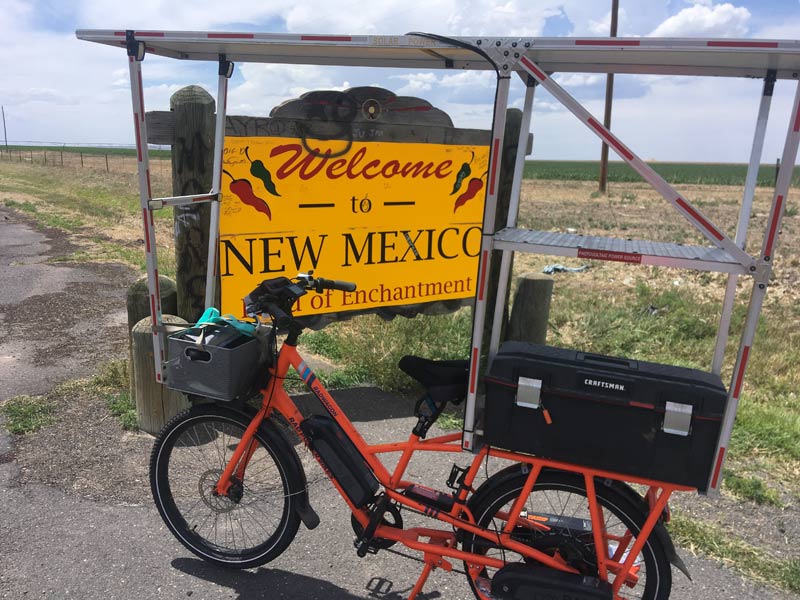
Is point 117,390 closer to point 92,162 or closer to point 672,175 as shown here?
point 92,162

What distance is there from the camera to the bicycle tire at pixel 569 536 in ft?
8.49

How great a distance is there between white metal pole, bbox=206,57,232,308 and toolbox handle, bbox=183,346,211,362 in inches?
64.1

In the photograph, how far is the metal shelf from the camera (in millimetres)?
2205

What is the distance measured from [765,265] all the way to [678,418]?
63cm

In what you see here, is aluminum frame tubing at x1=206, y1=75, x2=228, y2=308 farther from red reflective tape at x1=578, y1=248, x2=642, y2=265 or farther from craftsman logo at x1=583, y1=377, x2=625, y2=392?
craftsman logo at x1=583, y1=377, x2=625, y2=392

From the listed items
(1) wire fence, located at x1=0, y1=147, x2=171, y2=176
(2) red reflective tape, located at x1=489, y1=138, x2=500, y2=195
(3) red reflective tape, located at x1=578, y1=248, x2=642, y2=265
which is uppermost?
(2) red reflective tape, located at x1=489, y1=138, x2=500, y2=195

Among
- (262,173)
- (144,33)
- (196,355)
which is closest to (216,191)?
(262,173)

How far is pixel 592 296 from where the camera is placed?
8844 mm

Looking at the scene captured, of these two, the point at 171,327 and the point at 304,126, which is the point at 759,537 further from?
the point at 304,126

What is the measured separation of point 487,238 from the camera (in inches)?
95.3

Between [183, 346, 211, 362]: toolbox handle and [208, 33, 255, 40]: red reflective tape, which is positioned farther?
[183, 346, 211, 362]: toolbox handle

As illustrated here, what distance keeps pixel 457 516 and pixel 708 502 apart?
2.00 meters

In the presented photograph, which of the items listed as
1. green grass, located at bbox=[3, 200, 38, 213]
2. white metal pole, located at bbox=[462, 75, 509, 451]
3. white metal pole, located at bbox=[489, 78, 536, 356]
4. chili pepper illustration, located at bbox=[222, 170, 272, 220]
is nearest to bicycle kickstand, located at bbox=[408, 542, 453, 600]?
white metal pole, located at bbox=[462, 75, 509, 451]

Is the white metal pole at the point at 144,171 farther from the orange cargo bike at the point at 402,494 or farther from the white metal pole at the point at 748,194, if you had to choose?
the white metal pole at the point at 748,194
